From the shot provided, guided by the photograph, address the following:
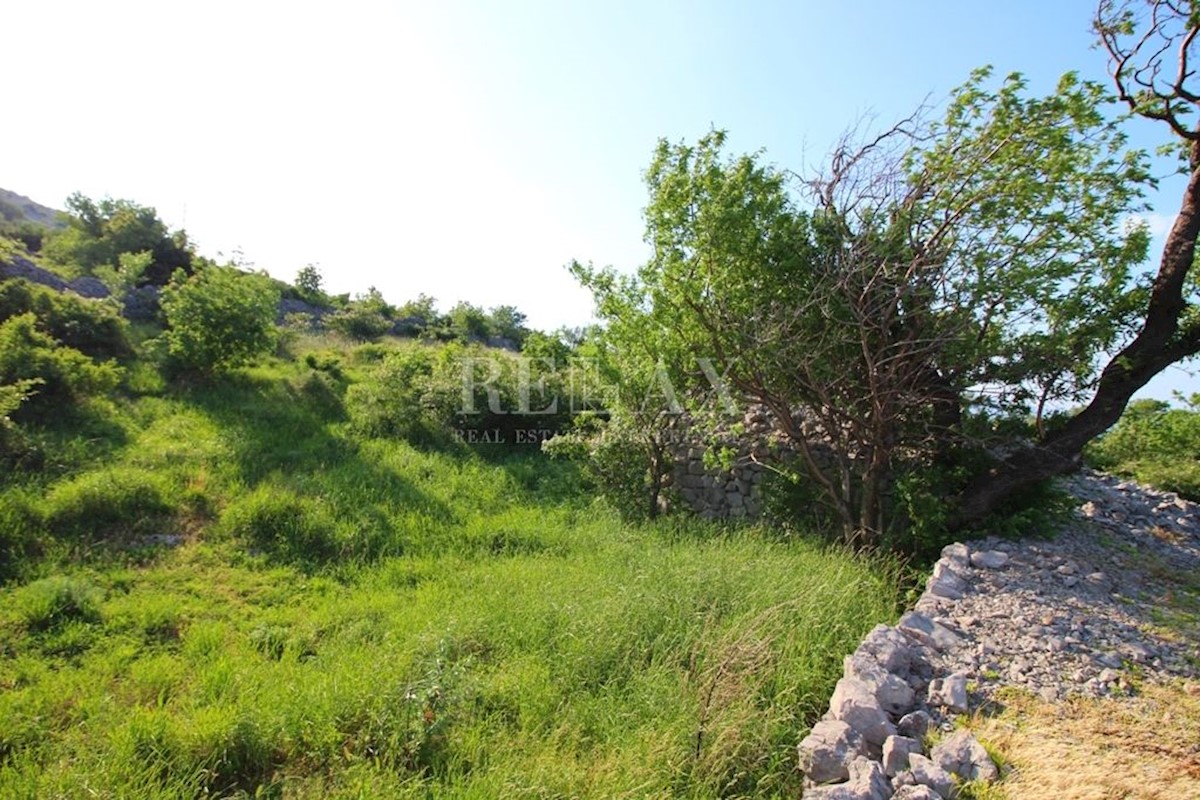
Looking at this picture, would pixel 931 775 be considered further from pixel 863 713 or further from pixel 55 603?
pixel 55 603

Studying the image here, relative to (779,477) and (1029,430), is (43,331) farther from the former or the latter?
(1029,430)

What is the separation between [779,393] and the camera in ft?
18.0

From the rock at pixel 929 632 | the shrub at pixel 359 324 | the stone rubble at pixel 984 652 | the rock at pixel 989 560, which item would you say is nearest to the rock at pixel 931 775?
the stone rubble at pixel 984 652

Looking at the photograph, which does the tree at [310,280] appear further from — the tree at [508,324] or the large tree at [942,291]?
the large tree at [942,291]

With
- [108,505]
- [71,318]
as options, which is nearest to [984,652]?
[108,505]

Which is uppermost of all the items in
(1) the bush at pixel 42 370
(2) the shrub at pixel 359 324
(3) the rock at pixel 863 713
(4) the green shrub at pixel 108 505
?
(2) the shrub at pixel 359 324

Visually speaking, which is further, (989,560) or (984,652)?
(989,560)

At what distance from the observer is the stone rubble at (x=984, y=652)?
243 cm

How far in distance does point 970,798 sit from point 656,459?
527 cm

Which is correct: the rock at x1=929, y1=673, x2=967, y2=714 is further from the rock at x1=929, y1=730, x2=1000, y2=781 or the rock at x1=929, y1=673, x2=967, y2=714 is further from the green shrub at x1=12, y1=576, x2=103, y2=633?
the green shrub at x1=12, y1=576, x2=103, y2=633

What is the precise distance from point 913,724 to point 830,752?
0.53 meters

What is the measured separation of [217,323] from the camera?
31.7 ft

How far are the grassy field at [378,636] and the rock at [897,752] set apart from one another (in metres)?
0.44

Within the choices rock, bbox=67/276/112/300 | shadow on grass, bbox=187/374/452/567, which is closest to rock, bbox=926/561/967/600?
shadow on grass, bbox=187/374/452/567
